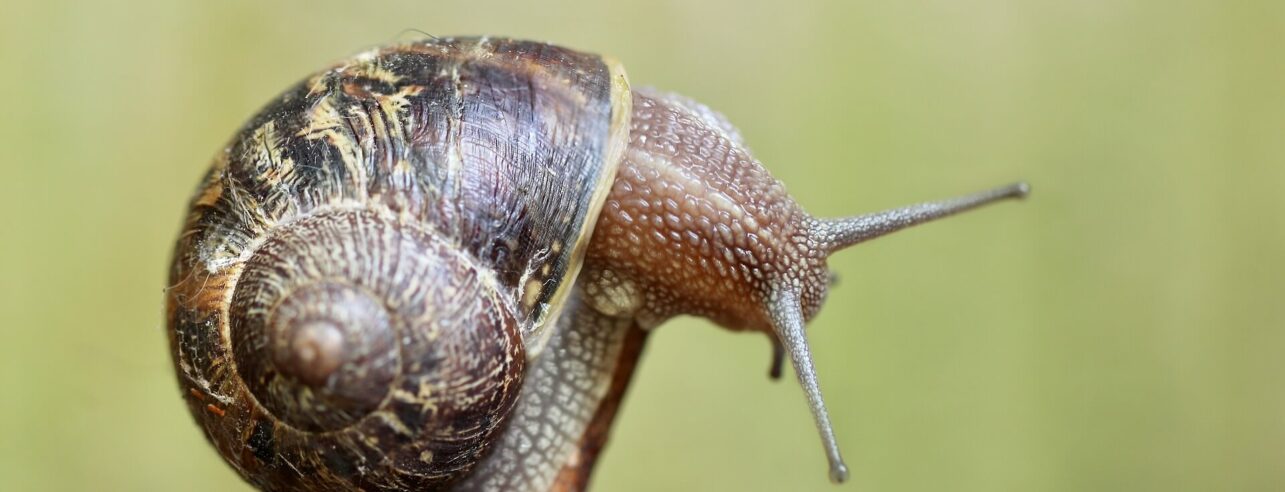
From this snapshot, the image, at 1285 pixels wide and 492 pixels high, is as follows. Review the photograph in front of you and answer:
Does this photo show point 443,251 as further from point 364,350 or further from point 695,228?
point 695,228

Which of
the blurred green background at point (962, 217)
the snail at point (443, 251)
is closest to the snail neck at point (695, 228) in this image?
the snail at point (443, 251)

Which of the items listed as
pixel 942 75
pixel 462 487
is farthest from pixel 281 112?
pixel 942 75

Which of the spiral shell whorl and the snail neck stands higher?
the snail neck

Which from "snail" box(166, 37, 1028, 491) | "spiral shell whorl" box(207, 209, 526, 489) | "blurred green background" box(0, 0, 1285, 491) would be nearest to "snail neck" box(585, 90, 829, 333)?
"snail" box(166, 37, 1028, 491)

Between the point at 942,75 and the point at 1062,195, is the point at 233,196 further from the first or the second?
the point at 1062,195

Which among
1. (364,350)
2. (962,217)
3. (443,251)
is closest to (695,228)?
Answer: (443,251)

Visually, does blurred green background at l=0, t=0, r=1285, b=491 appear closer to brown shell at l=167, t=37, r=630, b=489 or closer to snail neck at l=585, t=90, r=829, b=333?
snail neck at l=585, t=90, r=829, b=333
